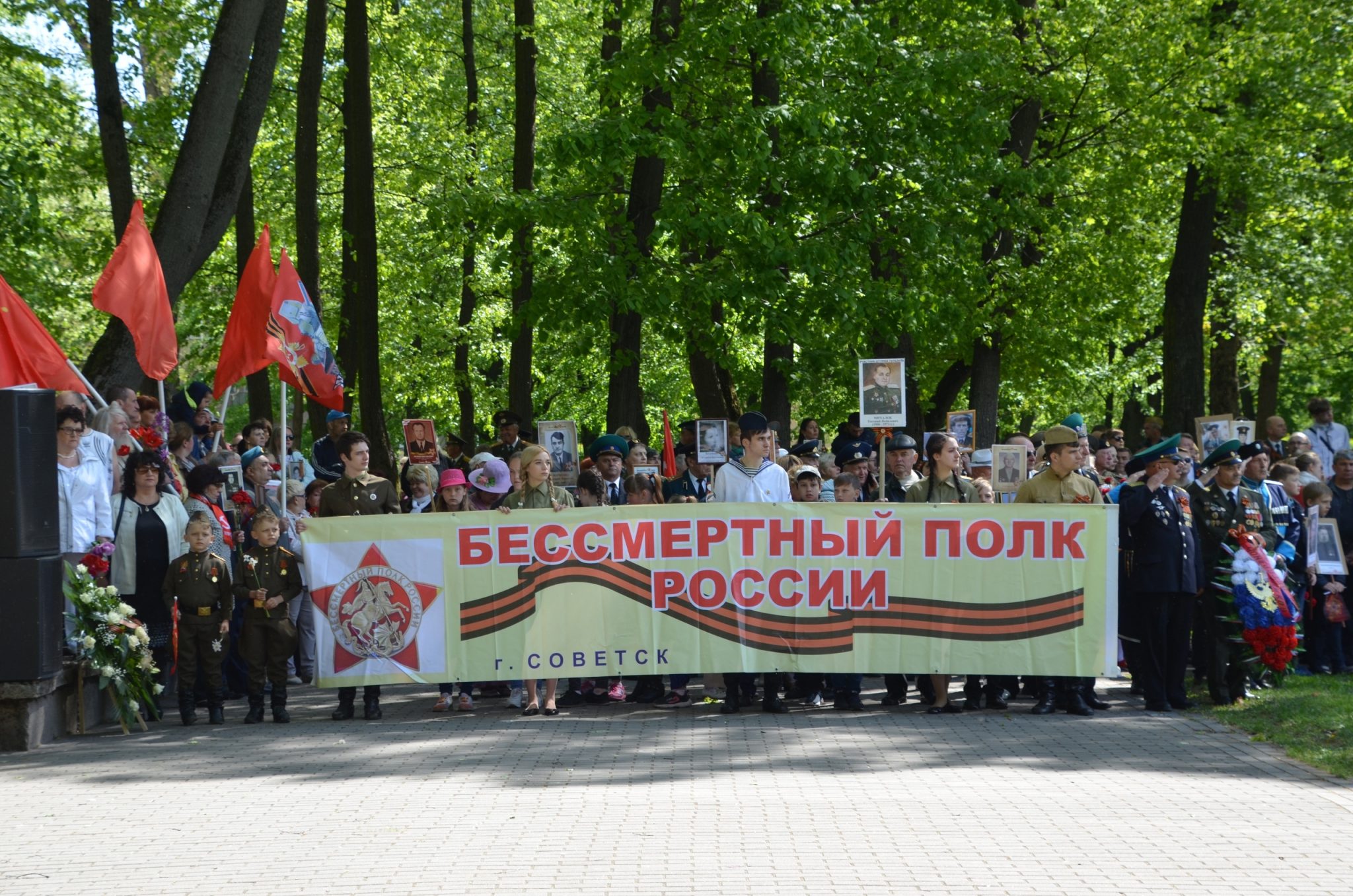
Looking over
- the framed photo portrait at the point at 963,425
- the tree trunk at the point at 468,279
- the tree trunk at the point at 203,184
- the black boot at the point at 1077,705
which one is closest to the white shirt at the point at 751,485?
the black boot at the point at 1077,705

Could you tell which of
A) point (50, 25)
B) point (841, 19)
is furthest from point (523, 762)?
point (50, 25)

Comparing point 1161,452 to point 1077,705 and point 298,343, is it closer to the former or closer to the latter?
point 1077,705

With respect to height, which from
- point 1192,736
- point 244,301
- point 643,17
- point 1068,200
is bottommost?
point 1192,736

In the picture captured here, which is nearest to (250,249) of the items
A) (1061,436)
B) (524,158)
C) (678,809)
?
(524,158)

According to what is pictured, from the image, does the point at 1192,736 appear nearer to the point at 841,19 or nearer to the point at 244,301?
the point at 244,301

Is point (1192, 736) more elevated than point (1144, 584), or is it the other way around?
point (1144, 584)

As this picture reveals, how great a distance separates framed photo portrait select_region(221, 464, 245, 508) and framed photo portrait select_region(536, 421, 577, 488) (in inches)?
121

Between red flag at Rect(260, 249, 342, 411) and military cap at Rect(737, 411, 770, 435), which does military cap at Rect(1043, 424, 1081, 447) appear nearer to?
military cap at Rect(737, 411, 770, 435)

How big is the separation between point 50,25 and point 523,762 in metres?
19.7

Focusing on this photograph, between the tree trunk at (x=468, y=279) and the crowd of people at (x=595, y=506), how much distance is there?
54.0ft

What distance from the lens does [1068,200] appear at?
24859 mm

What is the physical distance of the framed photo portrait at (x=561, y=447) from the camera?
1564 centimetres

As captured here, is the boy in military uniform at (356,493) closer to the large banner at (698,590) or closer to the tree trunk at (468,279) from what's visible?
the large banner at (698,590)

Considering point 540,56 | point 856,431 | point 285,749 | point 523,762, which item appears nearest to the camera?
point 523,762
